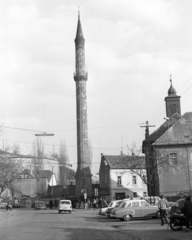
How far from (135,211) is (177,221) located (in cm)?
794

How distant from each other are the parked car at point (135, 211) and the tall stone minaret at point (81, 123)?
40048 mm

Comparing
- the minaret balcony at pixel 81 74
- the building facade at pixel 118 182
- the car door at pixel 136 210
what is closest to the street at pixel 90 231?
the car door at pixel 136 210

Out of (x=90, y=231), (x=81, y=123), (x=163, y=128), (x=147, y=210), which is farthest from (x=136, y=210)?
(x=81, y=123)

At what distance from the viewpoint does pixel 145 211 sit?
73.9 feet

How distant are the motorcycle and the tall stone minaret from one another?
48.2 meters

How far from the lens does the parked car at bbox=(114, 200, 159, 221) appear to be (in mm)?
22188

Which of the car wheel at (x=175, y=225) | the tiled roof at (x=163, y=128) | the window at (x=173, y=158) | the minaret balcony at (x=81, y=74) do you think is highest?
the minaret balcony at (x=81, y=74)

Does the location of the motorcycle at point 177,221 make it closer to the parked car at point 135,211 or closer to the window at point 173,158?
the parked car at point 135,211

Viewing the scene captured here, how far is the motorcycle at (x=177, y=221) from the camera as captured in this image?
47.0 ft

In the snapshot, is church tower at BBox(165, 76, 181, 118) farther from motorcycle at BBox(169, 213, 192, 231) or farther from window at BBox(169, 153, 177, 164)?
motorcycle at BBox(169, 213, 192, 231)

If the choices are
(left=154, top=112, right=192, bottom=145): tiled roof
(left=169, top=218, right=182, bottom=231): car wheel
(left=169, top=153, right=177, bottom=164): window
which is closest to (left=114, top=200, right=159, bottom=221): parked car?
(left=169, top=218, right=182, bottom=231): car wheel

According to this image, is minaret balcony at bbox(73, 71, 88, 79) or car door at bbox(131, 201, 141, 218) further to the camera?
minaret balcony at bbox(73, 71, 88, 79)

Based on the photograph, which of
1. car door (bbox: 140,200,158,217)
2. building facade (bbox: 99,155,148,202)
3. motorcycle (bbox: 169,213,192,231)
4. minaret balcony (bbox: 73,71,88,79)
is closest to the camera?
motorcycle (bbox: 169,213,192,231)

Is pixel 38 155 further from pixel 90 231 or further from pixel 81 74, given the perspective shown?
pixel 90 231
